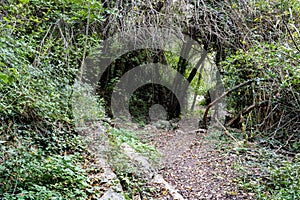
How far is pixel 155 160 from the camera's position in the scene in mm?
3477

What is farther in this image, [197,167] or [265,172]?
[197,167]

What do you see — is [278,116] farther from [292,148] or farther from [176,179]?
[176,179]

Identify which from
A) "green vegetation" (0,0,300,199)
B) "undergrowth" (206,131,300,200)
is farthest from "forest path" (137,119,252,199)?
"green vegetation" (0,0,300,199)

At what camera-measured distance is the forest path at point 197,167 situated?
2.74 m

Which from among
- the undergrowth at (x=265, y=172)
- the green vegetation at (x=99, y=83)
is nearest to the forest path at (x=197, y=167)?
the undergrowth at (x=265, y=172)

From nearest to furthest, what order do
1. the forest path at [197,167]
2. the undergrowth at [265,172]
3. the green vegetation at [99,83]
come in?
the green vegetation at [99,83] → the undergrowth at [265,172] → the forest path at [197,167]

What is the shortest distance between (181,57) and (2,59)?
16.7 ft

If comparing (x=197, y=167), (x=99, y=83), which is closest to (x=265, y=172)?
(x=197, y=167)

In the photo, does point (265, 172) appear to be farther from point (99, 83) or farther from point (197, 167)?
point (99, 83)

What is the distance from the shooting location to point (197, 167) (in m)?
3.43

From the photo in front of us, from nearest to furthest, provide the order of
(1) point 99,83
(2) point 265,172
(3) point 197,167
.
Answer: (2) point 265,172, (3) point 197,167, (1) point 99,83

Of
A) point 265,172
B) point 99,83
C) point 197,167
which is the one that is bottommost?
point 197,167

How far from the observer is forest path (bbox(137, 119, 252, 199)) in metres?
2.74

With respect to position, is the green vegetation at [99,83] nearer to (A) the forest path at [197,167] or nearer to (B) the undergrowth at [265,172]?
(B) the undergrowth at [265,172]
